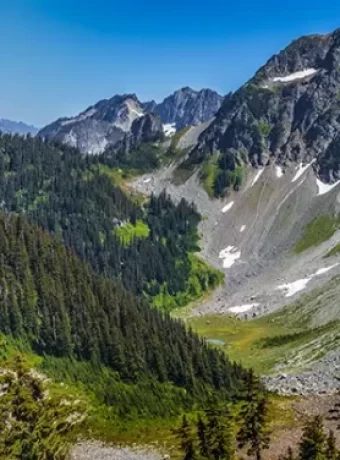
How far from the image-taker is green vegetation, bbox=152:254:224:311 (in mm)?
178375

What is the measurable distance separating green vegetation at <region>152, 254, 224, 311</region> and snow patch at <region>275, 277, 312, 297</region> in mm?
28465

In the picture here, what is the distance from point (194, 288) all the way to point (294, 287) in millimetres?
36740

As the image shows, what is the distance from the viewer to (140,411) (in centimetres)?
8225

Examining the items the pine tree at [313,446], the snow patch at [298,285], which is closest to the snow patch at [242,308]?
the snow patch at [298,285]

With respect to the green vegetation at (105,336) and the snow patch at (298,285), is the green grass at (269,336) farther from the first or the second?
the green vegetation at (105,336)

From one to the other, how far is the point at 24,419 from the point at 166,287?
486ft

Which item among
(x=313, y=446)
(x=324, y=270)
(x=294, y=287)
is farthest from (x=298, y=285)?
(x=313, y=446)

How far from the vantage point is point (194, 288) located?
186m

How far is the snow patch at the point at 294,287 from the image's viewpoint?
15950 centimetres

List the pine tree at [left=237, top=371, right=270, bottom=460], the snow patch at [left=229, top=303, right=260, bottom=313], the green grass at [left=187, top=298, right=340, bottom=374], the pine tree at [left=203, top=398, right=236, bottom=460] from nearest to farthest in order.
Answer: the pine tree at [left=203, top=398, right=236, bottom=460], the pine tree at [left=237, top=371, right=270, bottom=460], the green grass at [left=187, top=298, right=340, bottom=374], the snow patch at [left=229, top=303, right=260, bottom=313]

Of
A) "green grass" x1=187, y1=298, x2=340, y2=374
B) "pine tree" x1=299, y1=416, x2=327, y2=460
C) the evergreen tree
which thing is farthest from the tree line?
"green grass" x1=187, y1=298, x2=340, y2=374

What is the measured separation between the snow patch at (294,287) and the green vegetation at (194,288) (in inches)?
1121

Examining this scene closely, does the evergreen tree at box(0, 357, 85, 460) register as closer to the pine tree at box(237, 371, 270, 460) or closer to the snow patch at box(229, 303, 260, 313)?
the pine tree at box(237, 371, 270, 460)

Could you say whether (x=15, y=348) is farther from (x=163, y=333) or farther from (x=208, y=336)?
(x=208, y=336)
